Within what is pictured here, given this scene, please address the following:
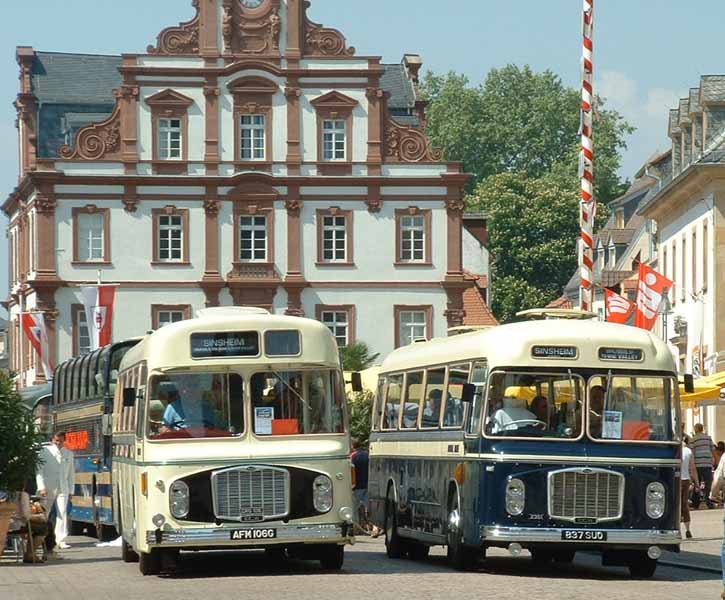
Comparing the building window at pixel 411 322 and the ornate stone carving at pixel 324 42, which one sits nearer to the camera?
the ornate stone carving at pixel 324 42

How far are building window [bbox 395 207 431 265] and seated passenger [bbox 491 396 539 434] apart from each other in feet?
181

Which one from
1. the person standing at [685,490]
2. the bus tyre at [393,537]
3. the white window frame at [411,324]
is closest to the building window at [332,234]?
the white window frame at [411,324]

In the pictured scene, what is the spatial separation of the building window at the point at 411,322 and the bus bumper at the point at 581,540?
55.7m

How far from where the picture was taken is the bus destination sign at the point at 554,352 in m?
21.2

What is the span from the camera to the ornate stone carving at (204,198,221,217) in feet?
247

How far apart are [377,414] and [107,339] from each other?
123 feet

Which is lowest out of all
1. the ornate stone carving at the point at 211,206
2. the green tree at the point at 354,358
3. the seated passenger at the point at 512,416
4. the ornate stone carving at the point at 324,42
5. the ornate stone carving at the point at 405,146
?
the green tree at the point at 354,358

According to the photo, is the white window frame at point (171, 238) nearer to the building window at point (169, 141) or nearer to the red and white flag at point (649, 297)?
the building window at point (169, 141)

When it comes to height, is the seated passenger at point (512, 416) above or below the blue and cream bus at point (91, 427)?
above

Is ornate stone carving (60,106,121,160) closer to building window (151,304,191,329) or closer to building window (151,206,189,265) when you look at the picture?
building window (151,206,189,265)

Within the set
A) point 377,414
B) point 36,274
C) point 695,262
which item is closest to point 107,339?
point 36,274

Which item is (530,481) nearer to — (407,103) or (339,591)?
(339,591)

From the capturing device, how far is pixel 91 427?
34.6 meters

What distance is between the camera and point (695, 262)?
57938 millimetres
